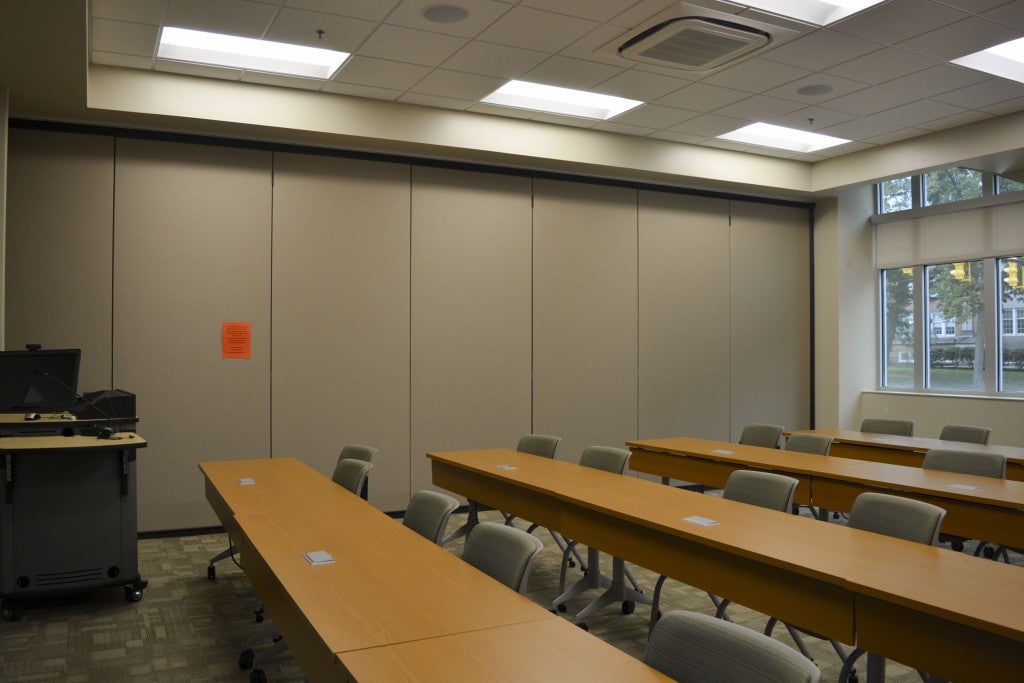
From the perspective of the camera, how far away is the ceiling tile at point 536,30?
5.11m

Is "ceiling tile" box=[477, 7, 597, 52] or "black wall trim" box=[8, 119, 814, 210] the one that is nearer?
"ceiling tile" box=[477, 7, 597, 52]

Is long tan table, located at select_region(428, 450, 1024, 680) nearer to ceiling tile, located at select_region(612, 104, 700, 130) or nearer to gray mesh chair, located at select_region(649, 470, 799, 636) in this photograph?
gray mesh chair, located at select_region(649, 470, 799, 636)

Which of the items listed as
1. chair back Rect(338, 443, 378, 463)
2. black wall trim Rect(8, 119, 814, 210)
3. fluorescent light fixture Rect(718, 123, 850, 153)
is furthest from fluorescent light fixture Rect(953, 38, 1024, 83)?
chair back Rect(338, 443, 378, 463)

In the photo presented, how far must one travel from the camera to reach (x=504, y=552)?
2846 mm

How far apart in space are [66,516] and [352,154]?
12.8 feet

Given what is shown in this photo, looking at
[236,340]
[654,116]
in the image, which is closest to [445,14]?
[654,116]

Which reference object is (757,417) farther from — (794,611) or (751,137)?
(794,611)

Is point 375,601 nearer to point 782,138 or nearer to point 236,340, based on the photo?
point 236,340

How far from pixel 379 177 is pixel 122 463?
3.61m

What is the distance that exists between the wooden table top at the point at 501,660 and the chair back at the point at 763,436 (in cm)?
473

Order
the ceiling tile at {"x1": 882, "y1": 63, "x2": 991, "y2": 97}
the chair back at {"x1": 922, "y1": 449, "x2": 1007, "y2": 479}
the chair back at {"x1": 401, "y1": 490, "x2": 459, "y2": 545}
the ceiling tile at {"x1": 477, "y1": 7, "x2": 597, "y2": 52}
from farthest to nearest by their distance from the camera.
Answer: the ceiling tile at {"x1": 882, "y1": 63, "x2": 991, "y2": 97}
the ceiling tile at {"x1": 477, "y1": 7, "x2": 597, "y2": 52}
the chair back at {"x1": 922, "y1": 449, "x2": 1007, "y2": 479}
the chair back at {"x1": 401, "y1": 490, "x2": 459, "y2": 545}

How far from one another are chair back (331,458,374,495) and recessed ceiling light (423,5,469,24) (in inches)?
111

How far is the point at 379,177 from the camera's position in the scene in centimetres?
725

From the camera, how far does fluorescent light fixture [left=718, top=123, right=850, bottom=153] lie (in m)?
8.05
